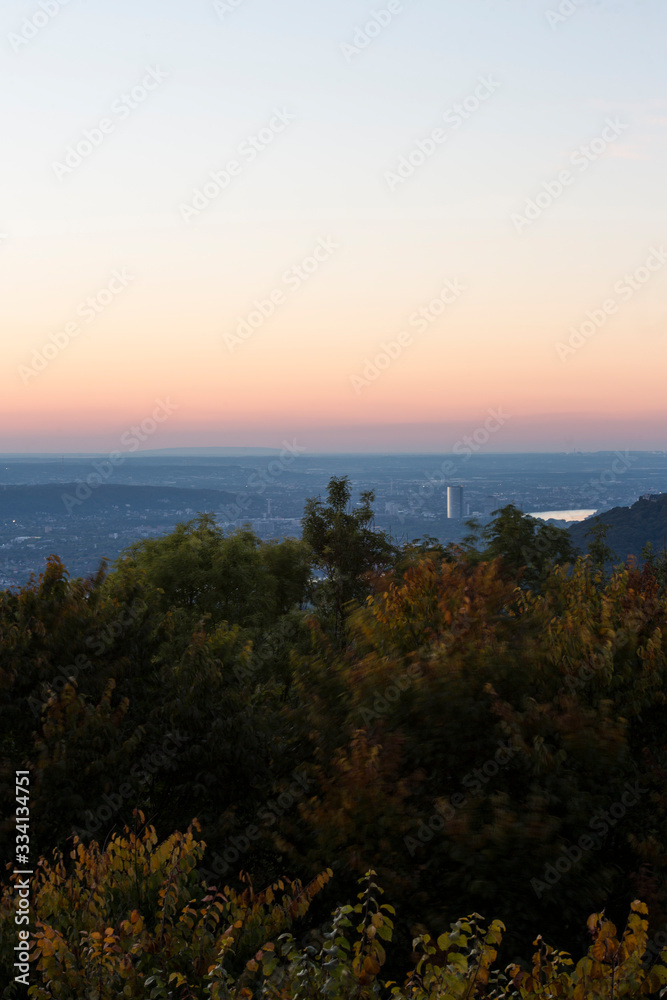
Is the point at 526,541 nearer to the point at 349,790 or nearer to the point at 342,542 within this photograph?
the point at 342,542

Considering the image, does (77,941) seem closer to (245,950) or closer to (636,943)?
(245,950)

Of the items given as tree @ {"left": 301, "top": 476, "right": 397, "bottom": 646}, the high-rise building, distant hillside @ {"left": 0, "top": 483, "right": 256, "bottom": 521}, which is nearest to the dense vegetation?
tree @ {"left": 301, "top": 476, "right": 397, "bottom": 646}

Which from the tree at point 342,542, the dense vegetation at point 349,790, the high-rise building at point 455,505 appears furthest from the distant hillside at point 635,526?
the dense vegetation at point 349,790

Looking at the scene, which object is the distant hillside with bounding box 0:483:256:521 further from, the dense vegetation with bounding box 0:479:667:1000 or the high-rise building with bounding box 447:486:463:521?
the dense vegetation with bounding box 0:479:667:1000

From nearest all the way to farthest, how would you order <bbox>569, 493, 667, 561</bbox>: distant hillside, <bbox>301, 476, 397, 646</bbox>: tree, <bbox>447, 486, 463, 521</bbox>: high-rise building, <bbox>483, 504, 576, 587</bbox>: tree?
<bbox>301, 476, 397, 646</bbox>: tree, <bbox>483, 504, 576, 587</bbox>: tree, <bbox>569, 493, 667, 561</bbox>: distant hillside, <bbox>447, 486, 463, 521</bbox>: high-rise building

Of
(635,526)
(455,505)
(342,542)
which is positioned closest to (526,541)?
(342,542)

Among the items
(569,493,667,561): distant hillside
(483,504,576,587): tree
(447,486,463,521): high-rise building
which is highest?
(483,504,576,587): tree

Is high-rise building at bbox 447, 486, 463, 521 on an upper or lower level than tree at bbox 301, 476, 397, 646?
lower

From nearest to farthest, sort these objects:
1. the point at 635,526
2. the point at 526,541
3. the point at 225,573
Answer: the point at 225,573 < the point at 526,541 < the point at 635,526
